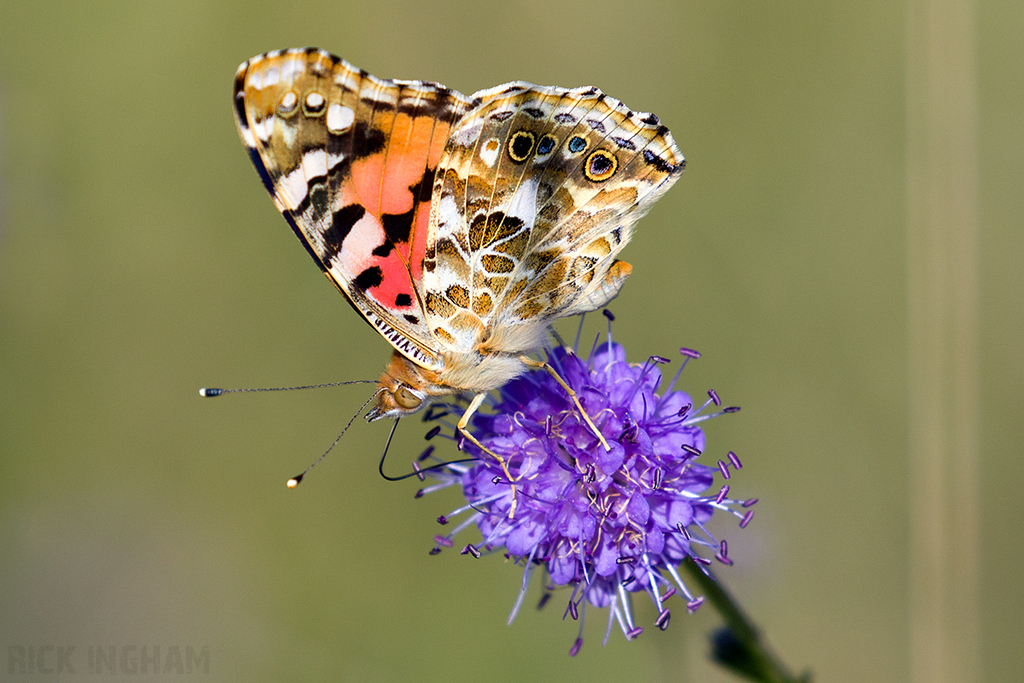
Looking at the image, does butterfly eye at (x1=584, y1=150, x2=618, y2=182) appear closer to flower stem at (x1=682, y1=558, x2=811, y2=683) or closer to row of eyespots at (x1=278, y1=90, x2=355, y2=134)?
row of eyespots at (x1=278, y1=90, x2=355, y2=134)

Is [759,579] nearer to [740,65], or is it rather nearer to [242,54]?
[740,65]

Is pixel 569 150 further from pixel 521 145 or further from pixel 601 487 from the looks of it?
pixel 601 487

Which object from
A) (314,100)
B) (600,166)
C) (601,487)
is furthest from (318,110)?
(601,487)

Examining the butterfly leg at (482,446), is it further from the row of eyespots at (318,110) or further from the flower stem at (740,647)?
the row of eyespots at (318,110)

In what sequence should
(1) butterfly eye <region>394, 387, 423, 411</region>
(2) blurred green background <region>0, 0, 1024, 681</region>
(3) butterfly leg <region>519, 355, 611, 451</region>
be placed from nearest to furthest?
(3) butterfly leg <region>519, 355, 611, 451</region> → (1) butterfly eye <region>394, 387, 423, 411</region> → (2) blurred green background <region>0, 0, 1024, 681</region>

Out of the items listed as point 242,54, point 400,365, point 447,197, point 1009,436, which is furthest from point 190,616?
point 1009,436

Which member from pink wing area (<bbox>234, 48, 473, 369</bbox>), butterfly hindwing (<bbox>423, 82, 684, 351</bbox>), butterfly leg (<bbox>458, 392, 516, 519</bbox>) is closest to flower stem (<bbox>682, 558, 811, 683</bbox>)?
butterfly leg (<bbox>458, 392, 516, 519</bbox>)
